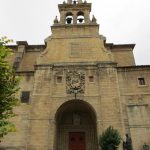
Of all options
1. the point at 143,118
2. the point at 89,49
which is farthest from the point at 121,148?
A: the point at 89,49

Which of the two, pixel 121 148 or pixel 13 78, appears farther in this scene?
pixel 121 148

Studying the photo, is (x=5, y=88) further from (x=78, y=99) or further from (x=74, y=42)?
(x=74, y=42)

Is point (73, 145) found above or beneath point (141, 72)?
beneath

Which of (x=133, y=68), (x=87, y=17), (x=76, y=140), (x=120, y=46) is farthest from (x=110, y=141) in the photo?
(x=87, y=17)

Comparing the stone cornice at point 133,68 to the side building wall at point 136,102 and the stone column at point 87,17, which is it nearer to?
the side building wall at point 136,102

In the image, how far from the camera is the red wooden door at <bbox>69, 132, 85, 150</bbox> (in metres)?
23.3

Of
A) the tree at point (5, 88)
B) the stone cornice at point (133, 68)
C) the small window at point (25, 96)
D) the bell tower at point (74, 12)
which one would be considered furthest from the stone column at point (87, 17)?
the tree at point (5, 88)

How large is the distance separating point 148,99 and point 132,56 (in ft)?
27.7

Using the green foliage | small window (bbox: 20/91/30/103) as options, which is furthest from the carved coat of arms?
the green foliage

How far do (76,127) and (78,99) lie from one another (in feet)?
9.63

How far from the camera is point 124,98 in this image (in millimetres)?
23438

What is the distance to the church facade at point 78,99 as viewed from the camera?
2177 centimetres

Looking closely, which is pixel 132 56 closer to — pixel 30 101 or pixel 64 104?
pixel 64 104

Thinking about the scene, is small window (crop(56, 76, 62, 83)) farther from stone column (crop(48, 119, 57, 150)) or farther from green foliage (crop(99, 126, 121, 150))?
green foliage (crop(99, 126, 121, 150))
